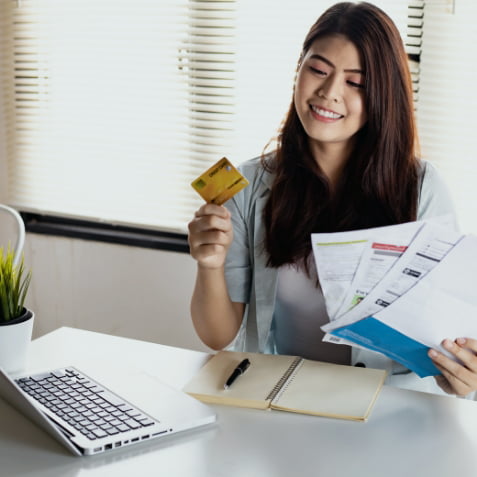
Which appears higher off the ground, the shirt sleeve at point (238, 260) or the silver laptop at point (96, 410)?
the shirt sleeve at point (238, 260)

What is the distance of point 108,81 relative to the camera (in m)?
2.53

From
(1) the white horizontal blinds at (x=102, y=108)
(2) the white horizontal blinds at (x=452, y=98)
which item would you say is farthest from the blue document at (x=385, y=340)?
(1) the white horizontal blinds at (x=102, y=108)

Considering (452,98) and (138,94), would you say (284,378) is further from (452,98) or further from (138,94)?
(138,94)

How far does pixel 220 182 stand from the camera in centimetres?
126

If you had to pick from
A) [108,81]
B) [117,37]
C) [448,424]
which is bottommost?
[448,424]

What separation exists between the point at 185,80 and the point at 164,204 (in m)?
0.46

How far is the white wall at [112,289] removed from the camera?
2.56 metres

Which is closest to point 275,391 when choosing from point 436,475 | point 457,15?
point 436,475

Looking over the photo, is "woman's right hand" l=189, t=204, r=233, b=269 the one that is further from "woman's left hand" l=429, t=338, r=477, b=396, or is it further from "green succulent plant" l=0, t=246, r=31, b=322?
"woman's left hand" l=429, t=338, r=477, b=396

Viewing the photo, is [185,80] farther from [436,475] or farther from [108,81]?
[436,475]

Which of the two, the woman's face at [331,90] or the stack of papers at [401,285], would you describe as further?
the woman's face at [331,90]

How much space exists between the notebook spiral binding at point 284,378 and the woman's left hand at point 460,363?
248 millimetres

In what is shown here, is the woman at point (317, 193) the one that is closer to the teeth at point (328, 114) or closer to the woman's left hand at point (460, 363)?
the teeth at point (328, 114)

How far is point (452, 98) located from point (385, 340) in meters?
1.18
